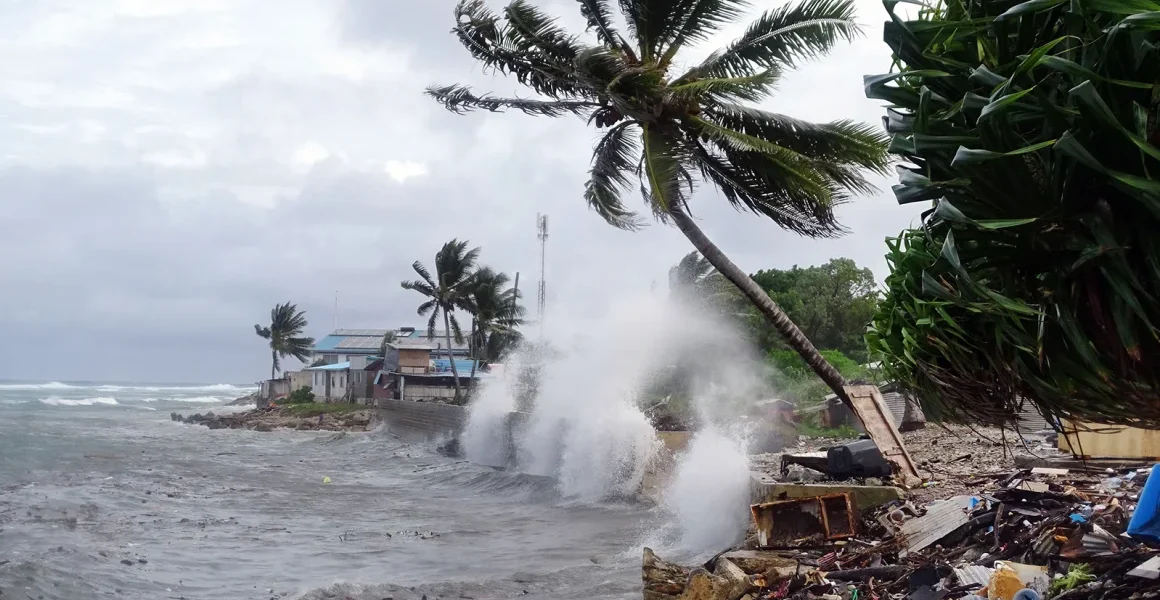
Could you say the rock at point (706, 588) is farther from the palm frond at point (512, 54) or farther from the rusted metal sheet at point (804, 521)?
the palm frond at point (512, 54)

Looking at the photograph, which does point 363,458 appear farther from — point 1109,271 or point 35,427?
point 1109,271

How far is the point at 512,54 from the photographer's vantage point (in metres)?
12.9

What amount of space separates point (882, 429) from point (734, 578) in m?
4.98

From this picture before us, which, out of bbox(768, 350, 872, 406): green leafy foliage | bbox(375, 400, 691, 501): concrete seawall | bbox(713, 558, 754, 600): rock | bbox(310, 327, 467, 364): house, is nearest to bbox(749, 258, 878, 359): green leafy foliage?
bbox(768, 350, 872, 406): green leafy foliage

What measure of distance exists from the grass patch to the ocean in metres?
25.9

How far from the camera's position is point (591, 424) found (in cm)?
2500

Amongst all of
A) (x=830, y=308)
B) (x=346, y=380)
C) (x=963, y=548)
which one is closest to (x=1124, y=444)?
(x=963, y=548)

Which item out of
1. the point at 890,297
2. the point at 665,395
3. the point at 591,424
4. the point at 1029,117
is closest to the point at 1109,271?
the point at 1029,117

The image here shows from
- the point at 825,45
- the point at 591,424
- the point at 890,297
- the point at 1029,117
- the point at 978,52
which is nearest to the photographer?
the point at 1029,117

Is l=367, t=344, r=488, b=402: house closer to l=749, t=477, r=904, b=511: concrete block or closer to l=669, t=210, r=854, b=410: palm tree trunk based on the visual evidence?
l=669, t=210, r=854, b=410: palm tree trunk

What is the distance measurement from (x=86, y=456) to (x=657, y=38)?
3098 cm

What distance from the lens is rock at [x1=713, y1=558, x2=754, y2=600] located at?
811 cm

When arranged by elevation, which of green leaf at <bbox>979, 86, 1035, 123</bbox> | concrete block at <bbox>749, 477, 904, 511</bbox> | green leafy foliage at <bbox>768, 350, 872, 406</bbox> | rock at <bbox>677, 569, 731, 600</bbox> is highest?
green leaf at <bbox>979, 86, 1035, 123</bbox>

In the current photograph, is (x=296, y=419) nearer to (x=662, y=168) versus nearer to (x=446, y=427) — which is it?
(x=446, y=427)
